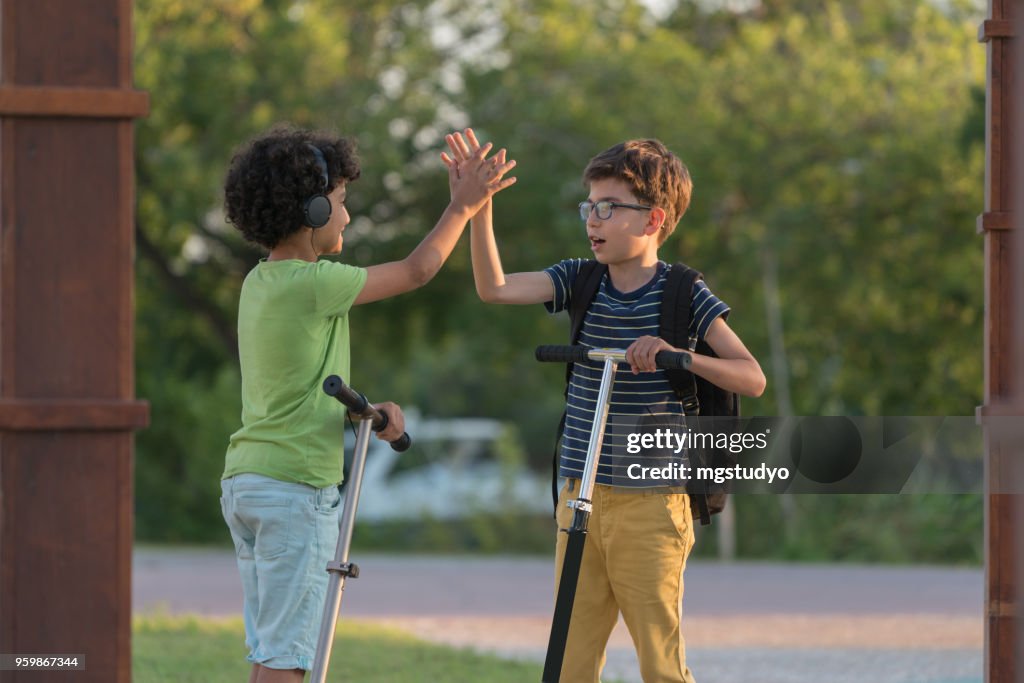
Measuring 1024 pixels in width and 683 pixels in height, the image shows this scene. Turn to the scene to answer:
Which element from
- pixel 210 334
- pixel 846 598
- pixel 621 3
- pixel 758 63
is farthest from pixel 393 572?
pixel 621 3

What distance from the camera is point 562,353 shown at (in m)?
3.80

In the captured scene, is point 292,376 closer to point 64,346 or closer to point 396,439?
point 396,439

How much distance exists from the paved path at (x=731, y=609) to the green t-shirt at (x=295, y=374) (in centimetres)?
319

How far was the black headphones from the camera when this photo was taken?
392cm

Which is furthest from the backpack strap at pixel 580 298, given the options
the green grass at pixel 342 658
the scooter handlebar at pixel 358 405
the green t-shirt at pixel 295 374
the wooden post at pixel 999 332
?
the green grass at pixel 342 658

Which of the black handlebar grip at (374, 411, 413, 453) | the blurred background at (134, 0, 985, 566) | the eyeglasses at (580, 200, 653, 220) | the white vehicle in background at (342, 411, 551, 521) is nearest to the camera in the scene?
the black handlebar grip at (374, 411, 413, 453)

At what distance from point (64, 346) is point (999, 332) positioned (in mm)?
2356

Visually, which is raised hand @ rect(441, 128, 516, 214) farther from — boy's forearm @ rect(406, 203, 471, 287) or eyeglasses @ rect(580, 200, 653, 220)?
eyeglasses @ rect(580, 200, 653, 220)

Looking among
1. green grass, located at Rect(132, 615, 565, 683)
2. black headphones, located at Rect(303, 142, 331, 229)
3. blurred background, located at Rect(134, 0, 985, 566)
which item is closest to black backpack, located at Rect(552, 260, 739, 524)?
black headphones, located at Rect(303, 142, 331, 229)

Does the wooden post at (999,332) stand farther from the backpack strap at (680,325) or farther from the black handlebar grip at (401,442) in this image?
the black handlebar grip at (401,442)

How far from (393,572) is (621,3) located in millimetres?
8672

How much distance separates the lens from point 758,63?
16.0 meters

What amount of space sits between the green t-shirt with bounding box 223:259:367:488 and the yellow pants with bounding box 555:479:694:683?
0.69 meters

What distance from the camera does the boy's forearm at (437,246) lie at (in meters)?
3.88
